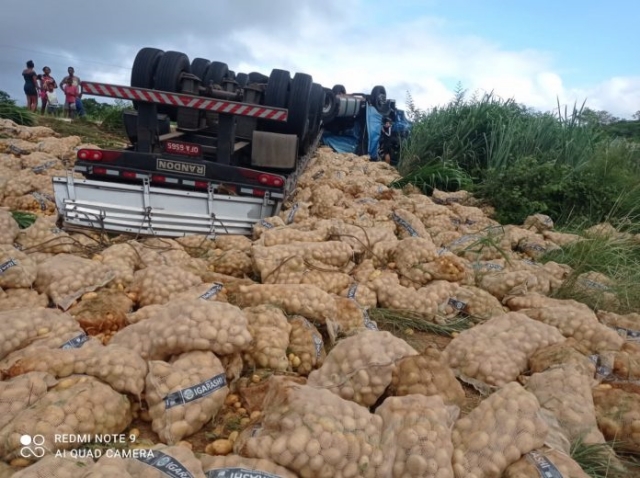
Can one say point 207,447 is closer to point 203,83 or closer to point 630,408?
point 630,408

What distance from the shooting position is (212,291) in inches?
105

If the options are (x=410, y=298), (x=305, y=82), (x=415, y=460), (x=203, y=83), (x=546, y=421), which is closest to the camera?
(x=415, y=460)

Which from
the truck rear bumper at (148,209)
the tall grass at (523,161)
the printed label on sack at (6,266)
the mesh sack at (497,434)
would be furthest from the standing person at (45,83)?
the mesh sack at (497,434)

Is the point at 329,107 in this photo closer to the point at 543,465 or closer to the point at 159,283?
the point at 159,283

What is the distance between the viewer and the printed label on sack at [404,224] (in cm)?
A: 445

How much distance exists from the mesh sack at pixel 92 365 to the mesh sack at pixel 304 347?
2.26 feet

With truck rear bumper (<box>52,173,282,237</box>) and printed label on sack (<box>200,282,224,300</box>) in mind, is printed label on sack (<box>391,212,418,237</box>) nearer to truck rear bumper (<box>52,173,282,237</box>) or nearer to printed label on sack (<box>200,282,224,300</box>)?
truck rear bumper (<box>52,173,282,237</box>)

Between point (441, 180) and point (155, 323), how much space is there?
6.60 m

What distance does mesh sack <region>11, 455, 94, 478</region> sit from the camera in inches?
50.2

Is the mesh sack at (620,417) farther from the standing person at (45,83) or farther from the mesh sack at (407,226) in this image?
the standing person at (45,83)

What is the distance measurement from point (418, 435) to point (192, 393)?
0.80m

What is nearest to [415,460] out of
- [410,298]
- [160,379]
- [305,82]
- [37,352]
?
[160,379]

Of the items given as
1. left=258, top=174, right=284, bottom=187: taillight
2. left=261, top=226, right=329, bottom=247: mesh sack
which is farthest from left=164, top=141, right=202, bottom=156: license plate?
left=261, top=226, right=329, bottom=247: mesh sack

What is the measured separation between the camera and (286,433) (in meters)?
1.51
